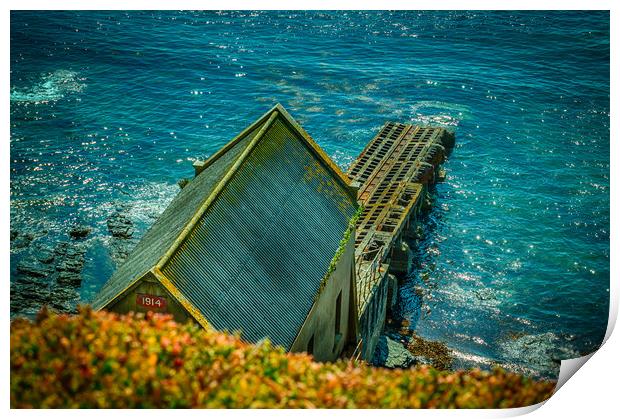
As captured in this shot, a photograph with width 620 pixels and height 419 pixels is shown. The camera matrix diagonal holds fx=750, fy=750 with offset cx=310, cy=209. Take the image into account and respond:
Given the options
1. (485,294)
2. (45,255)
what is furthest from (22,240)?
(485,294)

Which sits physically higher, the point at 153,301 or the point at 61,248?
the point at 153,301

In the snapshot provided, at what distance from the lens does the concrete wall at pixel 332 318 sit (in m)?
31.8

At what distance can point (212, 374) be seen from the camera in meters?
22.4

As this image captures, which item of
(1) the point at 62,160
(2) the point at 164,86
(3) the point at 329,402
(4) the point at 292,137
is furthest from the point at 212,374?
(2) the point at 164,86

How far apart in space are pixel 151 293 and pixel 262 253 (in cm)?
563

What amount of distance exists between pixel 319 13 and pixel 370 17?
549cm

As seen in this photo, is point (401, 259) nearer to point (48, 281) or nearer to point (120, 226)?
point (120, 226)

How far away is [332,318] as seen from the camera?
119 ft

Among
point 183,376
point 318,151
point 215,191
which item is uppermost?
point 215,191

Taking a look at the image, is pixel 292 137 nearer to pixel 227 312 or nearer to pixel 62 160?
pixel 227 312

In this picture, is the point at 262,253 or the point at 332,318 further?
the point at 332,318

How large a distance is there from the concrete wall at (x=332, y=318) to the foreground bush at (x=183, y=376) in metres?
6.58

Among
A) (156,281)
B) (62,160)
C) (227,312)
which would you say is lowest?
(62,160)

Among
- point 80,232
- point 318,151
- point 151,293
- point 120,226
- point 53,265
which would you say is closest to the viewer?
point 151,293
